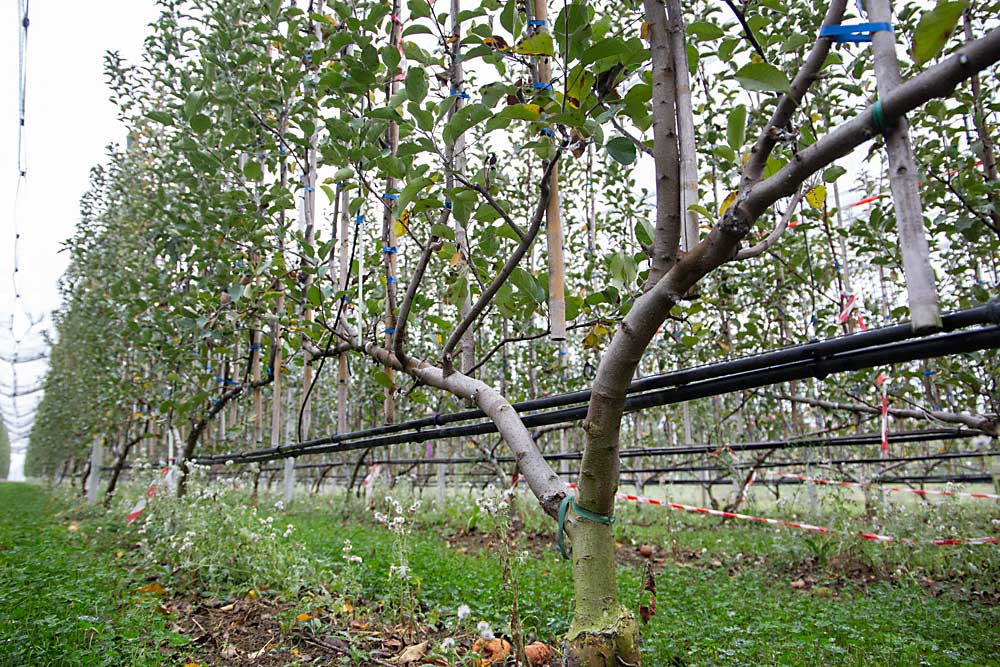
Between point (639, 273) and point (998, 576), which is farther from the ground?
point (639, 273)

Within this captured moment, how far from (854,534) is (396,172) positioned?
549 centimetres

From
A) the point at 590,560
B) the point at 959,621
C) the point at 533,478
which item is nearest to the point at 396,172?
the point at 533,478

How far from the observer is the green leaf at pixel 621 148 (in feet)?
4.93

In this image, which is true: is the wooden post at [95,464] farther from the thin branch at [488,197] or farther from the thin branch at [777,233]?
the thin branch at [777,233]

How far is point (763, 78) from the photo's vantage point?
1098 millimetres

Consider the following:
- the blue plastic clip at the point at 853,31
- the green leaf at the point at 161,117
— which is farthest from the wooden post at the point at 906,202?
the green leaf at the point at 161,117

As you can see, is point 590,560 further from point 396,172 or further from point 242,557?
point 242,557

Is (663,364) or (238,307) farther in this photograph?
(663,364)

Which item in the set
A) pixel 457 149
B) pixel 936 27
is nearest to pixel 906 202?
pixel 936 27

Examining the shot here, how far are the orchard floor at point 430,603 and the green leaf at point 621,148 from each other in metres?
1.42

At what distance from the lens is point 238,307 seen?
387cm

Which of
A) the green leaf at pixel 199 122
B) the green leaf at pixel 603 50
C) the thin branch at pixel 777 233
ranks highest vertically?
the green leaf at pixel 199 122

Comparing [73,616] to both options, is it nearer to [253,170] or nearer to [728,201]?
[253,170]

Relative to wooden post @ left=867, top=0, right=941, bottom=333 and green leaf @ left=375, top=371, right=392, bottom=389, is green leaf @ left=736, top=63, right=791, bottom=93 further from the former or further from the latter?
green leaf @ left=375, top=371, right=392, bottom=389
